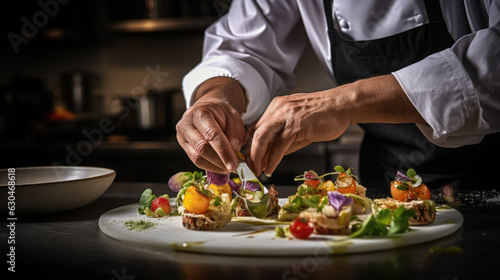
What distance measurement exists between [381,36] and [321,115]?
59cm

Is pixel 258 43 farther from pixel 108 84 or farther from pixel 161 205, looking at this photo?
pixel 108 84

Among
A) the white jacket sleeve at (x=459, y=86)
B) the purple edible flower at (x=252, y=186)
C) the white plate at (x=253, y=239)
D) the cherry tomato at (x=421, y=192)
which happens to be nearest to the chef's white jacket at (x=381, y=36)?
the white jacket sleeve at (x=459, y=86)

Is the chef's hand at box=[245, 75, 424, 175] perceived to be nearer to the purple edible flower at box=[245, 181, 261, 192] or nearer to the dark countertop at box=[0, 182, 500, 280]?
the purple edible flower at box=[245, 181, 261, 192]

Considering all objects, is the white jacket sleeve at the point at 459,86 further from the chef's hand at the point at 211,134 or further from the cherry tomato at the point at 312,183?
the chef's hand at the point at 211,134

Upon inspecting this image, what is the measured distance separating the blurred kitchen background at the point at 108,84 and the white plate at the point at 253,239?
5.40ft

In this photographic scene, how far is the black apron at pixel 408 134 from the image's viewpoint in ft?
4.66

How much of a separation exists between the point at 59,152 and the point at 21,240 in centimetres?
214

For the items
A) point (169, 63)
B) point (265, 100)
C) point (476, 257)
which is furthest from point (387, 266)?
point (169, 63)

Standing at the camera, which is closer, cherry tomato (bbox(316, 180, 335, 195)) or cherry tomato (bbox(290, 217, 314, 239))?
cherry tomato (bbox(290, 217, 314, 239))

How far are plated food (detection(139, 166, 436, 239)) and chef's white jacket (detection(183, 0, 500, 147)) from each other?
0.17 metres

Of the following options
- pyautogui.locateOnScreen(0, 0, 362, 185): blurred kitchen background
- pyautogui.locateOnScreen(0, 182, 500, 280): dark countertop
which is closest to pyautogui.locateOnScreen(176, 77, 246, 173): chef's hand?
pyautogui.locateOnScreen(0, 182, 500, 280): dark countertop

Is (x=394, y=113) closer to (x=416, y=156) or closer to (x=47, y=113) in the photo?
(x=416, y=156)

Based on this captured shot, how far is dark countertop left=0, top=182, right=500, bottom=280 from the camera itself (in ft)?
2.16

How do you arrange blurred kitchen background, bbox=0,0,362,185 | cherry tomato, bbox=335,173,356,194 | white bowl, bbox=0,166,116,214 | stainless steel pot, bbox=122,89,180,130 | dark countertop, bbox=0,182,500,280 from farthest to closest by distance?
stainless steel pot, bbox=122,89,180,130 < blurred kitchen background, bbox=0,0,362,185 < cherry tomato, bbox=335,173,356,194 < white bowl, bbox=0,166,116,214 < dark countertop, bbox=0,182,500,280
